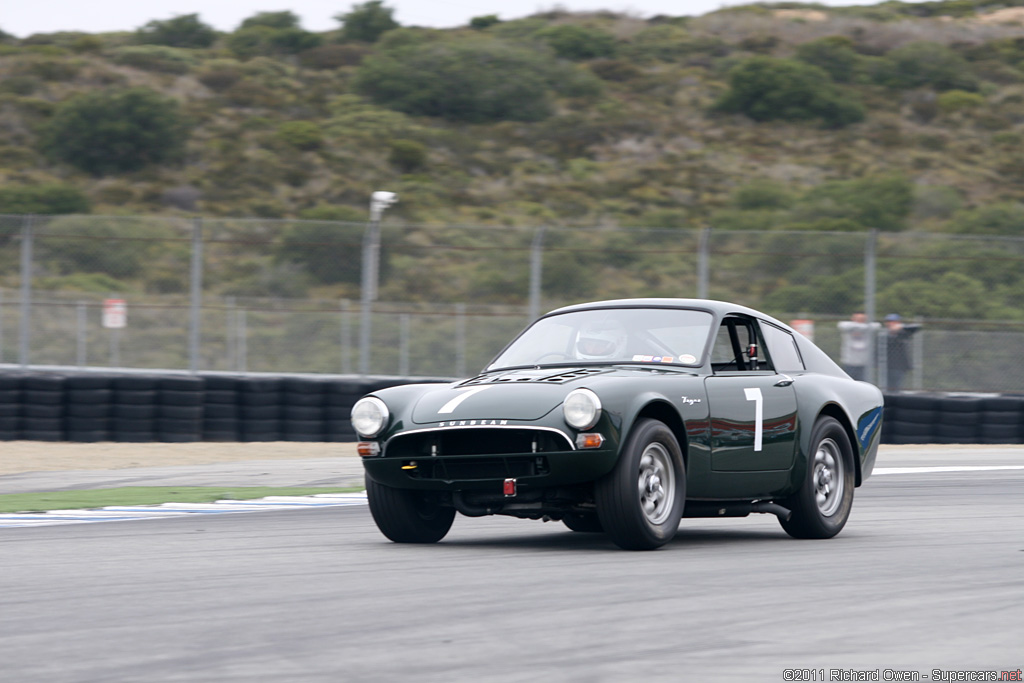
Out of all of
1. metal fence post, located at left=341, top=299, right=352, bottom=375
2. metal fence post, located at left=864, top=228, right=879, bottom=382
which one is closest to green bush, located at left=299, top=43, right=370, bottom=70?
metal fence post, located at left=341, top=299, right=352, bottom=375

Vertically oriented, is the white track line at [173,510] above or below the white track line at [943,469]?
below

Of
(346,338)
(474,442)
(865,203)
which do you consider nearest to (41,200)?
(346,338)

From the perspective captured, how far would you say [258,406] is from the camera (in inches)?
639

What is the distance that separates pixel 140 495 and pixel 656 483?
212 inches

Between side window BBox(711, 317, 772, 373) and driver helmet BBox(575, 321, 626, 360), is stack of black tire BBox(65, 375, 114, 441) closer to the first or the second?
driver helmet BBox(575, 321, 626, 360)

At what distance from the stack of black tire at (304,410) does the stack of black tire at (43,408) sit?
2446 millimetres

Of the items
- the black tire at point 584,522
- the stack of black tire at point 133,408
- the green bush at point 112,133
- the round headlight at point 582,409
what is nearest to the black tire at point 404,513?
the black tire at point 584,522

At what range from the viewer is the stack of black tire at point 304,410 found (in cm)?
1622

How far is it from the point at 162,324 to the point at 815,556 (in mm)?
17270

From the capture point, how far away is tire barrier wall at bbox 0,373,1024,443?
15.8 m

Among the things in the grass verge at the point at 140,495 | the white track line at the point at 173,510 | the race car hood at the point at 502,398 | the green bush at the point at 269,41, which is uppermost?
the green bush at the point at 269,41

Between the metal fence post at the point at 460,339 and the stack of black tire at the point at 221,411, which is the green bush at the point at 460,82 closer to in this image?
the metal fence post at the point at 460,339

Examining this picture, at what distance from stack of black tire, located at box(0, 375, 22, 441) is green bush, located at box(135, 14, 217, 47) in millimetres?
51040

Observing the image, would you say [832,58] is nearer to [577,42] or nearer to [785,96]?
[785,96]
